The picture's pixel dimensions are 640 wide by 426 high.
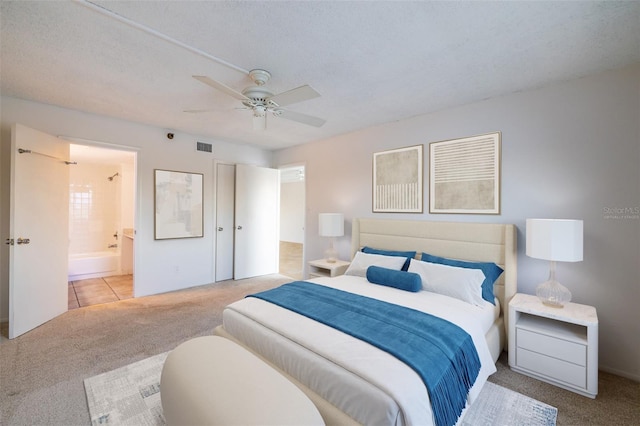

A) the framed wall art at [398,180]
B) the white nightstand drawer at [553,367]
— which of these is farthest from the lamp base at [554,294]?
the framed wall art at [398,180]

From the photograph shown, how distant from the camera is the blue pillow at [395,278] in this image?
2795 mm

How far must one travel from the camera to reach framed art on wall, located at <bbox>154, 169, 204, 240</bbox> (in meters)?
4.47

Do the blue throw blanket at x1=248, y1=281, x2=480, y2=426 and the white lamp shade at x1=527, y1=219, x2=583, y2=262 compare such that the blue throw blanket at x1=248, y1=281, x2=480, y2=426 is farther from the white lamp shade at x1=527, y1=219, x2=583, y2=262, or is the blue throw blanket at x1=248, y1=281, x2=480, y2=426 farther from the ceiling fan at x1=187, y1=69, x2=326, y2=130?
the ceiling fan at x1=187, y1=69, x2=326, y2=130

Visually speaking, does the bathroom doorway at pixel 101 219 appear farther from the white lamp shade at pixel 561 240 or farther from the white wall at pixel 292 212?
the white lamp shade at pixel 561 240

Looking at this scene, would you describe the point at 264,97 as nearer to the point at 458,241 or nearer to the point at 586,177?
the point at 458,241

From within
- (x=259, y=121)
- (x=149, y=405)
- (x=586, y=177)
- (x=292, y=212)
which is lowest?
(x=149, y=405)

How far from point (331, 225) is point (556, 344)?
2820 mm

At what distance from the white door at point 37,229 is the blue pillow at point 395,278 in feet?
12.5

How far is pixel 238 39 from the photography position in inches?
80.4

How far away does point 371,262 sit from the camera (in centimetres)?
342

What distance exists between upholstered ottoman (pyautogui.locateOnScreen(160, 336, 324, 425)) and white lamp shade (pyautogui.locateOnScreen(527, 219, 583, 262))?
224cm

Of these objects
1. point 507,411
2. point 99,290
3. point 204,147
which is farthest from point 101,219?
point 507,411

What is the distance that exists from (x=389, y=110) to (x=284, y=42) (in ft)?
5.98

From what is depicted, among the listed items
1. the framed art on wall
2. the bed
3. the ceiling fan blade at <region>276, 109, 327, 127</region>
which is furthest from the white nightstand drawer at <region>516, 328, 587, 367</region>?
the framed art on wall
